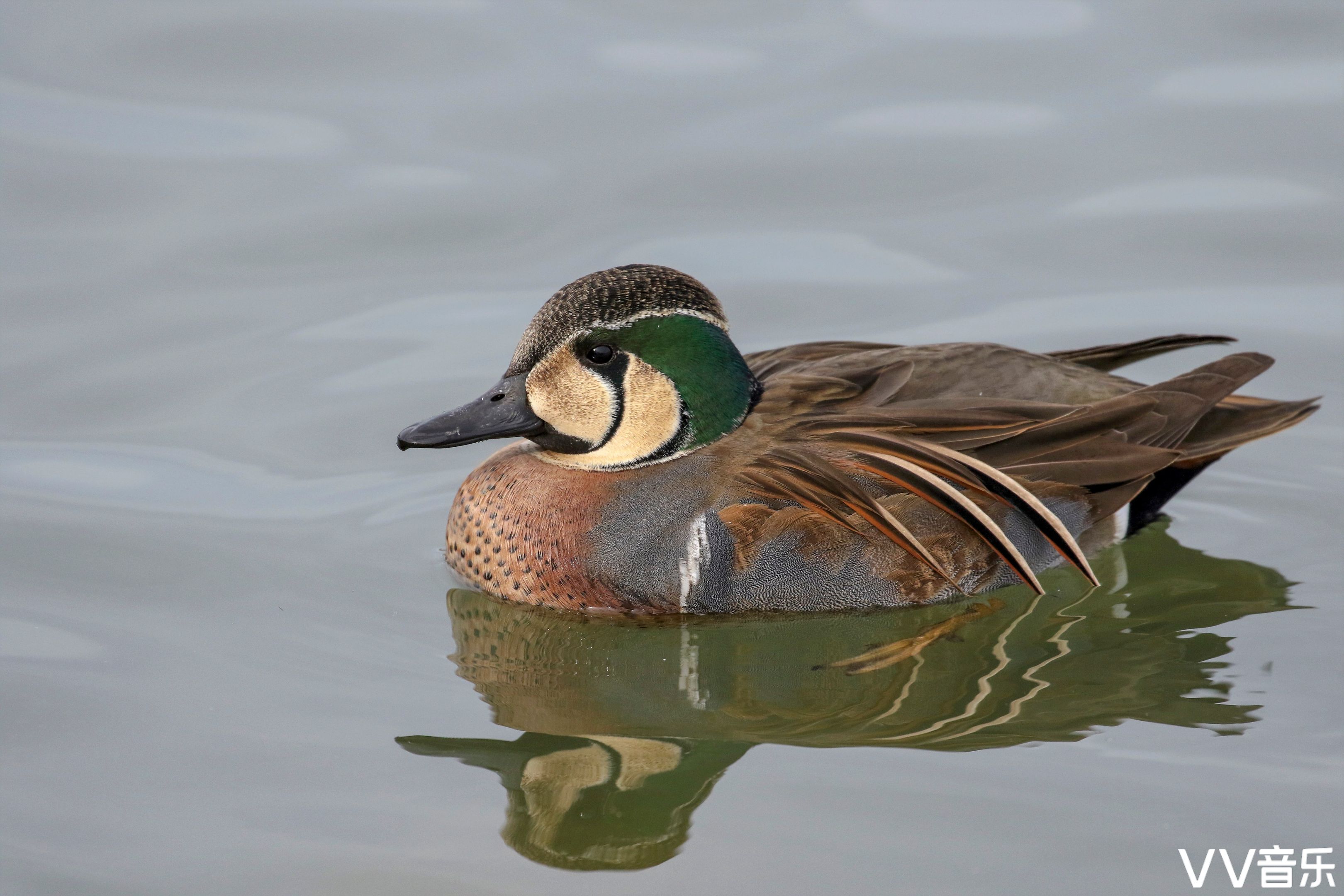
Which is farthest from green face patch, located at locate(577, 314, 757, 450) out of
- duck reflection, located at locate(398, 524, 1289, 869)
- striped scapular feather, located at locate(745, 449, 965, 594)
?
duck reflection, located at locate(398, 524, 1289, 869)

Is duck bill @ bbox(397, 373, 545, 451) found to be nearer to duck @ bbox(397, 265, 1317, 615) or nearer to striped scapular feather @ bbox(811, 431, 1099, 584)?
duck @ bbox(397, 265, 1317, 615)

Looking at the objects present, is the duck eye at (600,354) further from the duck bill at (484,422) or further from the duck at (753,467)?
the duck bill at (484,422)

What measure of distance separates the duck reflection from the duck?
13 cm

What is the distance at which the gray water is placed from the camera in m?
5.36

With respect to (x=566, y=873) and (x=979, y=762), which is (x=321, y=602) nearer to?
(x=566, y=873)

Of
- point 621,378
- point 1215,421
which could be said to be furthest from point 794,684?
point 1215,421

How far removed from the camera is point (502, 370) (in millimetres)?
8352

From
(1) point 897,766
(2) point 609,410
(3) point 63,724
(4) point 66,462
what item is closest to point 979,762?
(1) point 897,766

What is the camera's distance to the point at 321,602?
6.75 m

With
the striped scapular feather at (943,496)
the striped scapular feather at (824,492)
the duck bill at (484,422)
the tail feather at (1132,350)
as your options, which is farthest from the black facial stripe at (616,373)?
the tail feather at (1132,350)

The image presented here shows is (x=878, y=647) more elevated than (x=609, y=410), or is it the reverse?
(x=609, y=410)

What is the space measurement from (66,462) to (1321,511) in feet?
17.4

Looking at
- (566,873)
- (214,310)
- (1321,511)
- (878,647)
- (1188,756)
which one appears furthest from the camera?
(214,310)

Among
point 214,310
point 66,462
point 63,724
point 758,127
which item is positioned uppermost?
point 758,127
